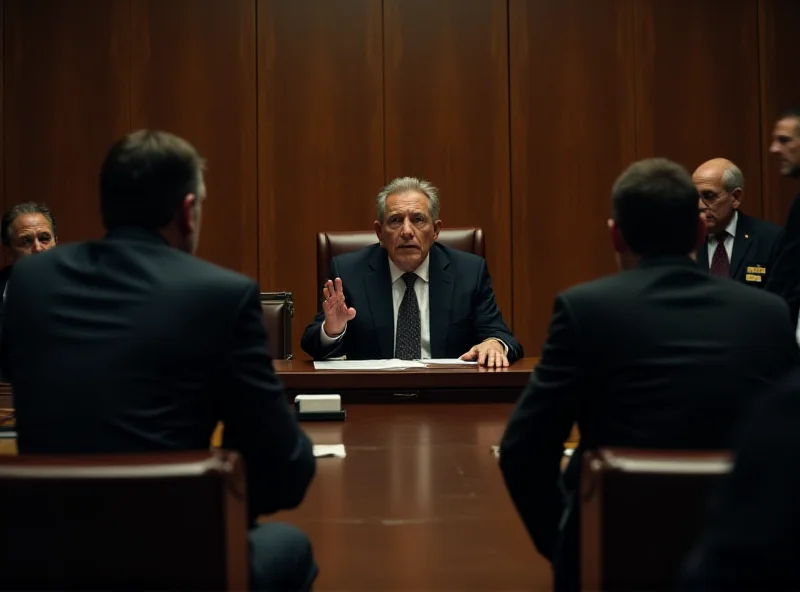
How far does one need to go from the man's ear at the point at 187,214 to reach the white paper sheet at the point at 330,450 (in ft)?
2.60

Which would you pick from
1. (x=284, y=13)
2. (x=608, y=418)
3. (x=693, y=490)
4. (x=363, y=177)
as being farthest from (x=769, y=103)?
(x=693, y=490)

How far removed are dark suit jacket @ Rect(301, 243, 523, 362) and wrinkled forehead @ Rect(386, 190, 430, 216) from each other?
0.21 metres

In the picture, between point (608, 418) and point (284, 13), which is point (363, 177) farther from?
point (608, 418)

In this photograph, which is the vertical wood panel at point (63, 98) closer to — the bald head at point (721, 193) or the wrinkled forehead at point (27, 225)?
the wrinkled forehead at point (27, 225)

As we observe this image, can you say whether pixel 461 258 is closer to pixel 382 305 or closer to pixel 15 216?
pixel 382 305

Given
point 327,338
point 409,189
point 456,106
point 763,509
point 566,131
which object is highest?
point 456,106

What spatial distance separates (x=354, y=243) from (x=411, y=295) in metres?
0.44

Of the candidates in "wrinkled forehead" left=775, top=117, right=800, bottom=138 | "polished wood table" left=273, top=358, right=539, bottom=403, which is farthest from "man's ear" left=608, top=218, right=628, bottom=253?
"wrinkled forehead" left=775, top=117, right=800, bottom=138

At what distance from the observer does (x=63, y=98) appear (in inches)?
259

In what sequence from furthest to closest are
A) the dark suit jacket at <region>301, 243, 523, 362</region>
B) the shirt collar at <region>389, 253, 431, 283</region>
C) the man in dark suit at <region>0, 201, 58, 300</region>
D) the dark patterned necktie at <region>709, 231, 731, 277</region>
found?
the dark patterned necktie at <region>709, 231, 731, 277</region>
the man in dark suit at <region>0, 201, 58, 300</region>
the shirt collar at <region>389, 253, 431, 283</region>
the dark suit jacket at <region>301, 243, 523, 362</region>

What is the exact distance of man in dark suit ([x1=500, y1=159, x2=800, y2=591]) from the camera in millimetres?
1670

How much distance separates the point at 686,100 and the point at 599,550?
18.6ft

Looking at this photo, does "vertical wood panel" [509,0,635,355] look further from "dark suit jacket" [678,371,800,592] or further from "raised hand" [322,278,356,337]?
"dark suit jacket" [678,371,800,592]

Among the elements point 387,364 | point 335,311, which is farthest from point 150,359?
point 335,311
